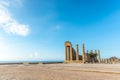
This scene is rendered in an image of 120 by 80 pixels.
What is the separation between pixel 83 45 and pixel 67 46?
676 centimetres

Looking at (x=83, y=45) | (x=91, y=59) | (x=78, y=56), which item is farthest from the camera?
(x=91, y=59)

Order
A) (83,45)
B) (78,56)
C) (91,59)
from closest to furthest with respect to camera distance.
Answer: (83,45), (78,56), (91,59)

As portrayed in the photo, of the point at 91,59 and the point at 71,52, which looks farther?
the point at 91,59

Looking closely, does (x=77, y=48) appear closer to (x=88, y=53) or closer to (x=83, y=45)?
(x=83, y=45)

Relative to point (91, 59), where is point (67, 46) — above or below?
above

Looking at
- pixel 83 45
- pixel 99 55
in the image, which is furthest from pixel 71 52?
pixel 99 55

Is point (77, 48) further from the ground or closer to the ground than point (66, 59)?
further from the ground

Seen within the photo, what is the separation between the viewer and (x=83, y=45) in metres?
40.0

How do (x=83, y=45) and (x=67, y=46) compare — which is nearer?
(x=83, y=45)

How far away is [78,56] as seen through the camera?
141ft

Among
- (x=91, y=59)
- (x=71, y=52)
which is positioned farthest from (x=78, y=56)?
(x=91, y=59)

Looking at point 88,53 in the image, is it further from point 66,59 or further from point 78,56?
point 66,59

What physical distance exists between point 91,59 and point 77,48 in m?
8.33

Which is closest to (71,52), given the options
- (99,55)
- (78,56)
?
(78,56)
